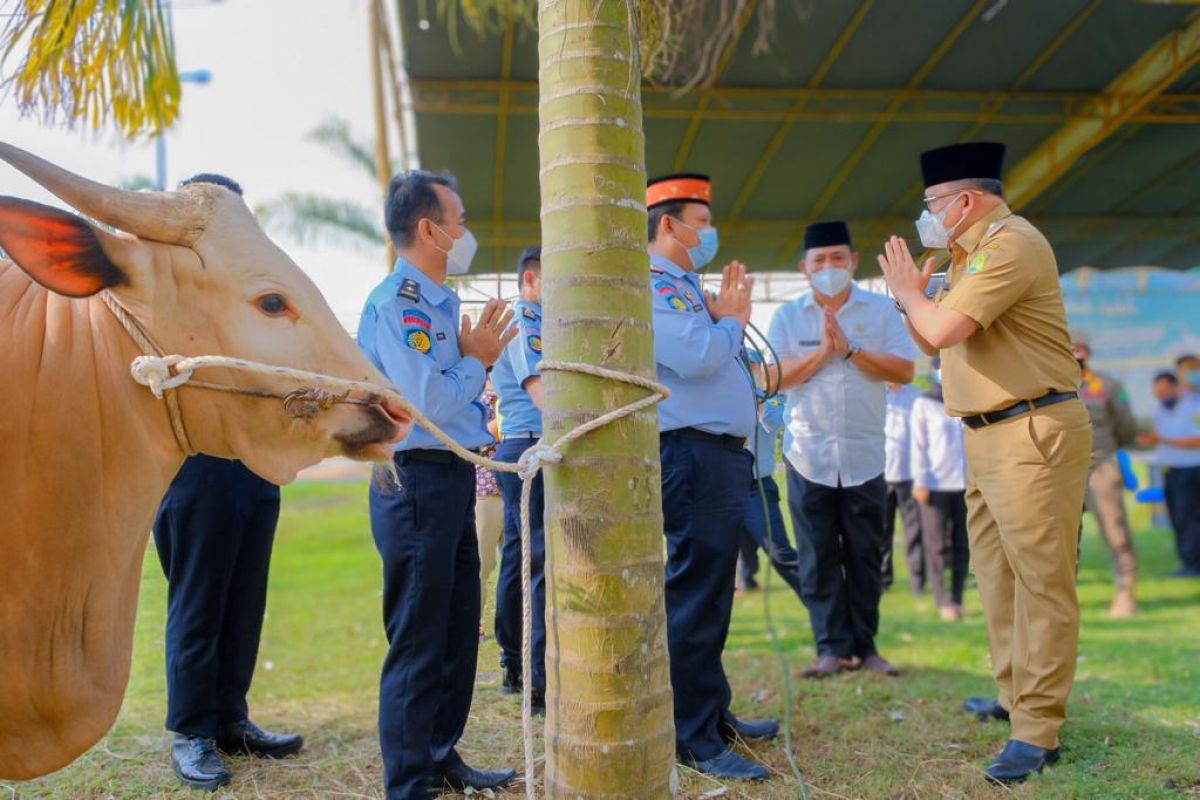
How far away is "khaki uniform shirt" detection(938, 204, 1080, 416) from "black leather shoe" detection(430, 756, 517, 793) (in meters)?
2.20

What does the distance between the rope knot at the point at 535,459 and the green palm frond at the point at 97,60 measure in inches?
88.6

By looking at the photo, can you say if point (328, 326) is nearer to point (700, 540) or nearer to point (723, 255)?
point (700, 540)

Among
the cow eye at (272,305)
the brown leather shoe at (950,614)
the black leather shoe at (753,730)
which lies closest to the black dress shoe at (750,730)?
the black leather shoe at (753,730)

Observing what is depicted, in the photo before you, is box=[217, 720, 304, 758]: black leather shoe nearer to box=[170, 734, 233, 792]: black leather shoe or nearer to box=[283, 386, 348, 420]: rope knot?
box=[170, 734, 233, 792]: black leather shoe

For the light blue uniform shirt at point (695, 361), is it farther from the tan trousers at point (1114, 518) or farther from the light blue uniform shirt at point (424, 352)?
the tan trousers at point (1114, 518)

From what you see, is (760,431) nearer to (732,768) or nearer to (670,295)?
(670,295)

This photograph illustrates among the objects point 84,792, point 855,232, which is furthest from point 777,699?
point 855,232

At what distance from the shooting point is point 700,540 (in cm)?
371

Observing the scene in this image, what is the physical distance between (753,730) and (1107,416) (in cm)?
573

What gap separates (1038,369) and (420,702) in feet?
8.13

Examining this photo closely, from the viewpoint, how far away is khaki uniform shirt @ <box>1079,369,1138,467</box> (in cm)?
823

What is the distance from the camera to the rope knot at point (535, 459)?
2312 mm

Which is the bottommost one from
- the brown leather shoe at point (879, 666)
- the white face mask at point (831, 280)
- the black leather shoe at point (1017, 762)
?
the black leather shoe at point (1017, 762)

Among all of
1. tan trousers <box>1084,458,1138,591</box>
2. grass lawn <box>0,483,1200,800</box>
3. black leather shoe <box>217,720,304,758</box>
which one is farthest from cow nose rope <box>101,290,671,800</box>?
tan trousers <box>1084,458,1138,591</box>
